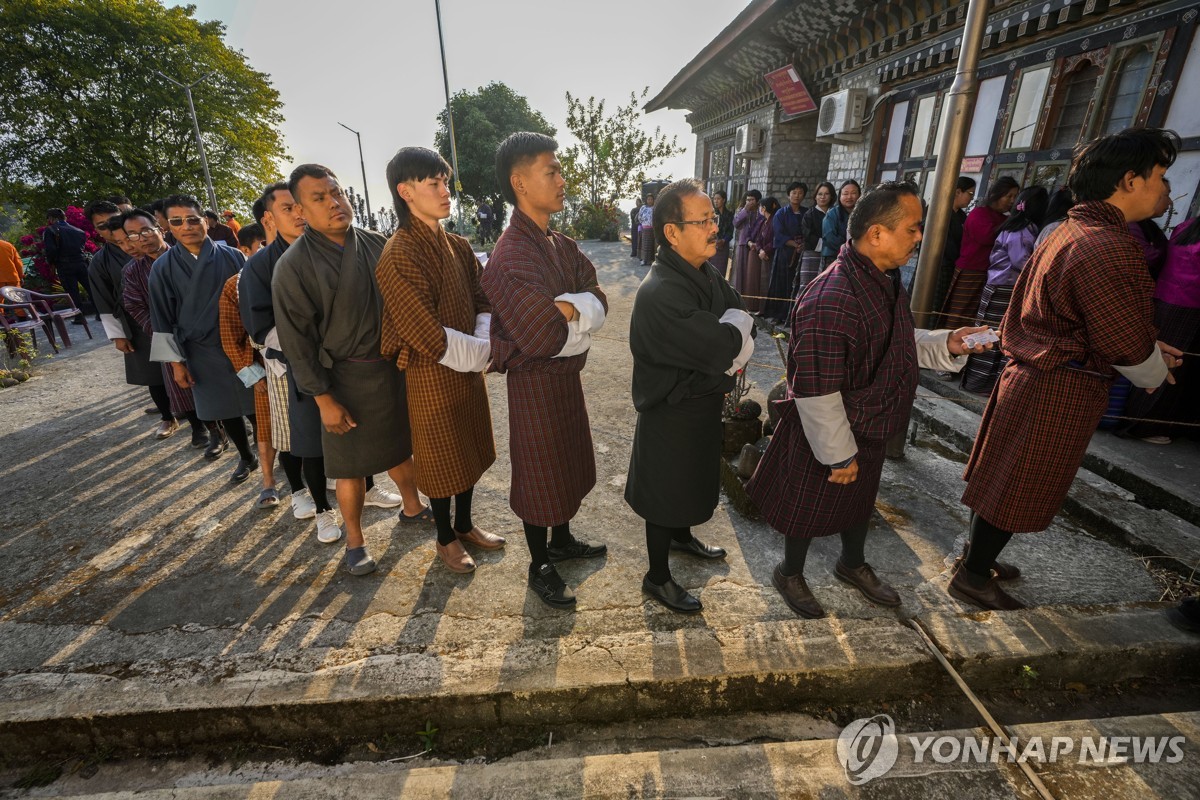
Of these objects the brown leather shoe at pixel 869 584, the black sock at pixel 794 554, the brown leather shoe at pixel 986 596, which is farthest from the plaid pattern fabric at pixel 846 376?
the brown leather shoe at pixel 986 596

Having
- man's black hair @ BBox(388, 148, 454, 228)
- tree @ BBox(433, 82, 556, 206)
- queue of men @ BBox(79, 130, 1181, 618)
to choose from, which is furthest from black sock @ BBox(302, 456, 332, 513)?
tree @ BBox(433, 82, 556, 206)

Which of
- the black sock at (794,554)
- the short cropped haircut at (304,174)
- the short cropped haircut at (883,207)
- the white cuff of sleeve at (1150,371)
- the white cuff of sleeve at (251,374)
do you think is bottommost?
the black sock at (794,554)

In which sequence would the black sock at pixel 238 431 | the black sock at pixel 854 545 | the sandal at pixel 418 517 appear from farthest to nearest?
the black sock at pixel 238 431 → the sandal at pixel 418 517 → the black sock at pixel 854 545

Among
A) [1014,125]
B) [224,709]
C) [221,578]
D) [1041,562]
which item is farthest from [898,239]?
[1014,125]

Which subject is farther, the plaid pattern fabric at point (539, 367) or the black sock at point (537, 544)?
the black sock at point (537, 544)

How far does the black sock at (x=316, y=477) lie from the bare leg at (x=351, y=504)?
283 millimetres

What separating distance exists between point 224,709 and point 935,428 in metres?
4.99

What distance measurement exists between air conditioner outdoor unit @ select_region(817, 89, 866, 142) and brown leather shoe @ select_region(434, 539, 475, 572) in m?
8.44

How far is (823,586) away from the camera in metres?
2.61

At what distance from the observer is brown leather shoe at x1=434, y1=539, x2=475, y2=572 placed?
2.71 metres

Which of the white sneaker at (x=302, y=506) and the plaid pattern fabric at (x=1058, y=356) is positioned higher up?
the plaid pattern fabric at (x=1058, y=356)

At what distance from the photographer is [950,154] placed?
3564 mm

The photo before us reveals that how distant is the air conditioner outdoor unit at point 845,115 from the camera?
25.8 ft

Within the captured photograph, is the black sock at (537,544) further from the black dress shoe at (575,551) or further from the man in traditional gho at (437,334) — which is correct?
the man in traditional gho at (437,334)
